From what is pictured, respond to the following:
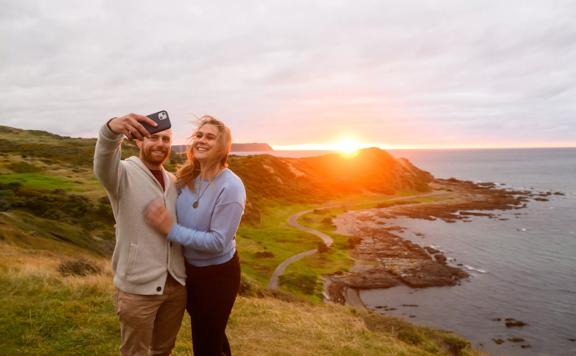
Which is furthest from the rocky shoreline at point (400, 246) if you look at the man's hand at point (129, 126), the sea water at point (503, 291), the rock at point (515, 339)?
the man's hand at point (129, 126)

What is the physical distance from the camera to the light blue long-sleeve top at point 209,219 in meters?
3.89

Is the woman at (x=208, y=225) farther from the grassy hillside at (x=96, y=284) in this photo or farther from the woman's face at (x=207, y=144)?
the grassy hillside at (x=96, y=284)

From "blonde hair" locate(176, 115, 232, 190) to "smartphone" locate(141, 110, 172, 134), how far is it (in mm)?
538

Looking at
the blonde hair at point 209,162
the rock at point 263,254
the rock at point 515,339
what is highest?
the blonde hair at point 209,162

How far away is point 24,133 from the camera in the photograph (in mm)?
115750

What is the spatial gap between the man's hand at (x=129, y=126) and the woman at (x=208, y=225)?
72 centimetres

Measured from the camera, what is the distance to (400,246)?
57.7m

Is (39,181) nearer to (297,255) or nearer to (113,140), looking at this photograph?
(297,255)

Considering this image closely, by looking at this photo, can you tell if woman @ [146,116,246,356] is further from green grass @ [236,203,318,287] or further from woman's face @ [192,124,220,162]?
green grass @ [236,203,318,287]

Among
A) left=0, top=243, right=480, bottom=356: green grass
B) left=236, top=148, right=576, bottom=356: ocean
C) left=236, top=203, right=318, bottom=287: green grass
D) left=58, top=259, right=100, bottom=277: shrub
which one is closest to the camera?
left=0, top=243, right=480, bottom=356: green grass

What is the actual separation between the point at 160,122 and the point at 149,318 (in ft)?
6.70

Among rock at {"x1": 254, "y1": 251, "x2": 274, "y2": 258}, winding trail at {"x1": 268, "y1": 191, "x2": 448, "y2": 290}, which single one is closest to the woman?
winding trail at {"x1": 268, "y1": 191, "x2": 448, "y2": 290}

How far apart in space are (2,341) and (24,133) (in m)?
132

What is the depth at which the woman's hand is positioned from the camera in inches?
152
